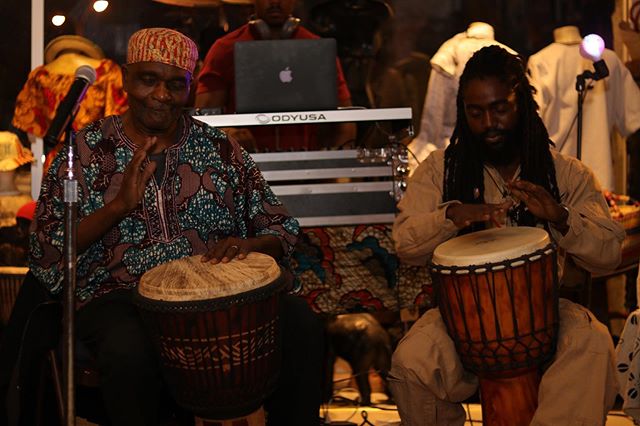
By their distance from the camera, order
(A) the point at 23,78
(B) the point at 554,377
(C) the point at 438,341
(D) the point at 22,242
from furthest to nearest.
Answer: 1. (A) the point at 23,78
2. (D) the point at 22,242
3. (C) the point at 438,341
4. (B) the point at 554,377

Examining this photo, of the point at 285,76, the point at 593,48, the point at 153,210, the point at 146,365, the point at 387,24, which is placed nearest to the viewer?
the point at 146,365

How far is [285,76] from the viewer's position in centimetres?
418

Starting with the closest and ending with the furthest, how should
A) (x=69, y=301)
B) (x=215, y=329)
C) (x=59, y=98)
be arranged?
(x=69, y=301)
(x=215, y=329)
(x=59, y=98)

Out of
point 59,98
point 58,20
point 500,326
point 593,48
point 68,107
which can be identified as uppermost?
point 58,20

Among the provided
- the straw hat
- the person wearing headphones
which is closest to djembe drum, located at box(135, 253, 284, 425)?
the person wearing headphones

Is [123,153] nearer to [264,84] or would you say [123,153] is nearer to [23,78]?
[264,84]

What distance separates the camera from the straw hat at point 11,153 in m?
6.12

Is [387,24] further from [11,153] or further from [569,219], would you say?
[569,219]

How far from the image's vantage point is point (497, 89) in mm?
3529

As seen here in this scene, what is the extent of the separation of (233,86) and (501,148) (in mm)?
1989

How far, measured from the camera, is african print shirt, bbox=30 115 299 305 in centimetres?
332

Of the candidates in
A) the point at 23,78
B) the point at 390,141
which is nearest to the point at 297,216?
the point at 390,141

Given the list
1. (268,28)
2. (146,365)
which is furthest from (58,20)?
(146,365)

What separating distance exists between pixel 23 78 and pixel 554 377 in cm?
446
